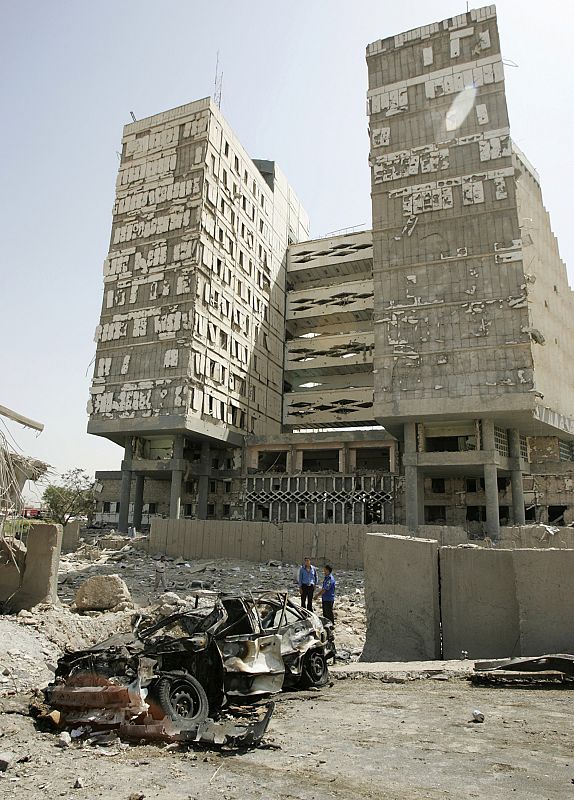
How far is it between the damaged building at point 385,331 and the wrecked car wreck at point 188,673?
92.4 feet

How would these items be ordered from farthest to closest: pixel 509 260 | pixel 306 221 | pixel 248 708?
pixel 306 221
pixel 509 260
pixel 248 708

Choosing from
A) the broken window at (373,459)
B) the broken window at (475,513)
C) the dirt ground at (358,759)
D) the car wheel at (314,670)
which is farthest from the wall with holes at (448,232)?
the dirt ground at (358,759)

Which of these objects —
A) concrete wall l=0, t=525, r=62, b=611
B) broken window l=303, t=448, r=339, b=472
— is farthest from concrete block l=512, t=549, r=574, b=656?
broken window l=303, t=448, r=339, b=472

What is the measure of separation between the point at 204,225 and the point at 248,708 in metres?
40.5

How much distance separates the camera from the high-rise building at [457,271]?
34344 millimetres

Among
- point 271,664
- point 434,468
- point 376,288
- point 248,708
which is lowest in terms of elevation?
point 248,708

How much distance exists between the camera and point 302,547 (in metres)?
23.0

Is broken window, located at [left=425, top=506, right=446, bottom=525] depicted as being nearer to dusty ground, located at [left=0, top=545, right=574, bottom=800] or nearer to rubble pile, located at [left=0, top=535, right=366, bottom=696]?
rubble pile, located at [left=0, top=535, right=366, bottom=696]

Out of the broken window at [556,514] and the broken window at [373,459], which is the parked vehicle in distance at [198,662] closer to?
the broken window at [556,514]

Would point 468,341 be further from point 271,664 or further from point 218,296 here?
point 271,664

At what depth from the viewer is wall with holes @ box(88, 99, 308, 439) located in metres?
41.1

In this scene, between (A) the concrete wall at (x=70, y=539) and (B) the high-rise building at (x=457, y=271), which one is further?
(B) the high-rise building at (x=457, y=271)

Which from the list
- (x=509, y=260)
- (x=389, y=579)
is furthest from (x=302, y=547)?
(x=509, y=260)

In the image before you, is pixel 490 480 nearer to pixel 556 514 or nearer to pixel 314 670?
pixel 556 514
